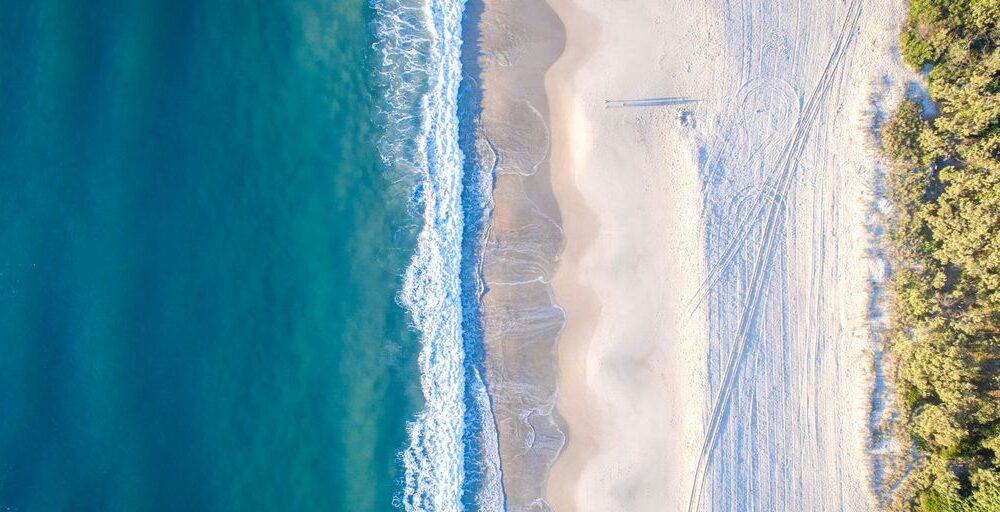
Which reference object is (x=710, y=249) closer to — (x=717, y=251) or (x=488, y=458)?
(x=717, y=251)

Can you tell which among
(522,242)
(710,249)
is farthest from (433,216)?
(710,249)

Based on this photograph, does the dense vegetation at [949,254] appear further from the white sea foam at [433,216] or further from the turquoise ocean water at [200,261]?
the turquoise ocean water at [200,261]

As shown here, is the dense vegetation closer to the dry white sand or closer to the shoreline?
the dry white sand

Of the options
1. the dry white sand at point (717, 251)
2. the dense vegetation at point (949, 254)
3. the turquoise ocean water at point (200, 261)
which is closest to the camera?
the dense vegetation at point (949, 254)

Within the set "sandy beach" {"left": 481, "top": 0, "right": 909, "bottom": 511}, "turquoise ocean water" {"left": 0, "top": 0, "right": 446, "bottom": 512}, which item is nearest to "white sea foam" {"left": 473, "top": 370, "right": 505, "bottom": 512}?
"sandy beach" {"left": 481, "top": 0, "right": 909, "bottom": 511}

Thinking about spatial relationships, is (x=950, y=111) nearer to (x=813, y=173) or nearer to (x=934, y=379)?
(x=813, y=173)

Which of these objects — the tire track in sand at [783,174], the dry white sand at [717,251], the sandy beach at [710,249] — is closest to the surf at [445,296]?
the sandy beach at [710,249]

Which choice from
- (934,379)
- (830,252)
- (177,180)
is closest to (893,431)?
(934,379)
